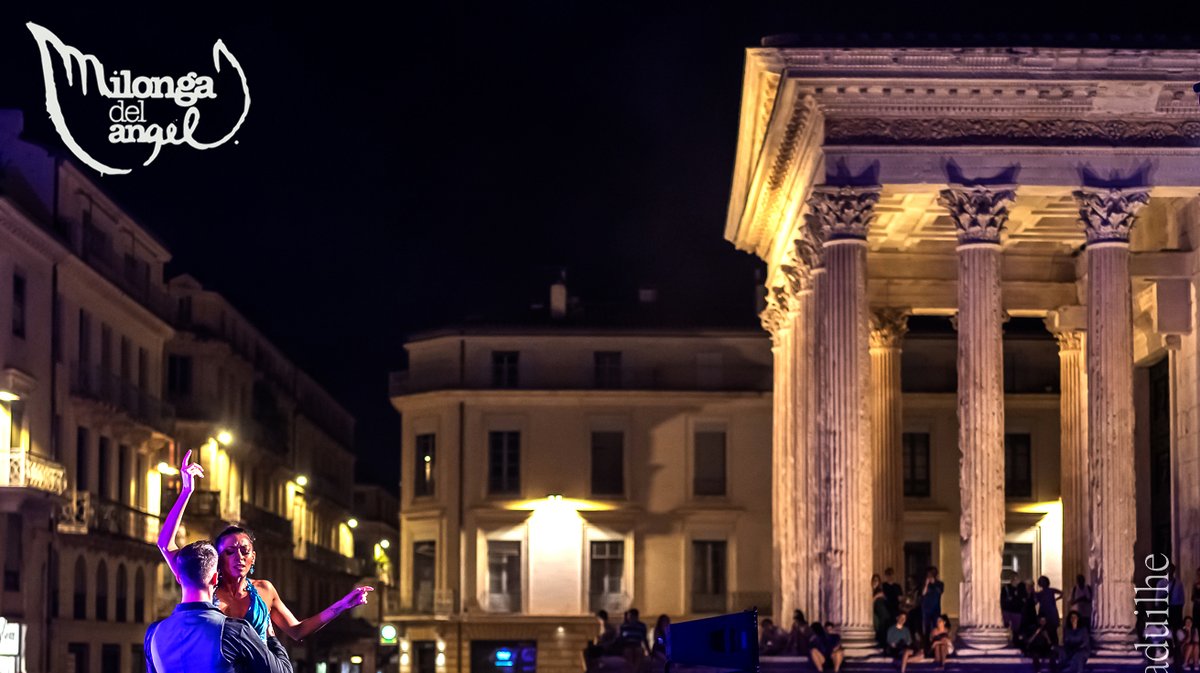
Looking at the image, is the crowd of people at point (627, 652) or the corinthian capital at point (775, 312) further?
the corinthian capital at point (775, 312)

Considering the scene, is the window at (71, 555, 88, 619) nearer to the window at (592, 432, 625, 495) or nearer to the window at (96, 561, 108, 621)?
the window at (96, 561, 108, 621)

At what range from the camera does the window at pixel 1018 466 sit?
212 ft

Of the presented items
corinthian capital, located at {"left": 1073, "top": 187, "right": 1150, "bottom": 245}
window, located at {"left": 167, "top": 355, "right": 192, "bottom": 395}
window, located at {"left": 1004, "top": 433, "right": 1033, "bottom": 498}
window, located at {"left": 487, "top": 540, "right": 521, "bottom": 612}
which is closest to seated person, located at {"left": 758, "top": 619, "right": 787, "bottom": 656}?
corinthian capital, located at {"left": 1073, "top": 187, "right": 1150, "bottom": 245}

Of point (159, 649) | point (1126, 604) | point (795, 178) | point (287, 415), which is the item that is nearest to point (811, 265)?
point (795, 178)

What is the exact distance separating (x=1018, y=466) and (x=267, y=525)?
2842cm

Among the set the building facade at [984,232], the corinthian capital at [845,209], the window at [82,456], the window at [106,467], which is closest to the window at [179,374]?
the window at [106,467]

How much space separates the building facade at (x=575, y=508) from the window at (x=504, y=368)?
8 centimetres

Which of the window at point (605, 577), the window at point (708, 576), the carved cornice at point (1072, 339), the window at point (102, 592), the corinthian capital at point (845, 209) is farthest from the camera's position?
the window at point (708, 576)

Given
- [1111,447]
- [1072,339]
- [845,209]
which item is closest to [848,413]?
[845,209]

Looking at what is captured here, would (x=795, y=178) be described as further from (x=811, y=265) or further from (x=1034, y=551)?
(x=1034, y=551)

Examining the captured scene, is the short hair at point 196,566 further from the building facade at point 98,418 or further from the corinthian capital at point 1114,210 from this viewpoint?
the corinthian capital at point 1114,210

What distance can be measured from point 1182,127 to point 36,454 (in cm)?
2650

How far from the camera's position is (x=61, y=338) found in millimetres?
51062

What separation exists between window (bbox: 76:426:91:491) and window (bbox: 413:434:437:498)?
1820 cm
